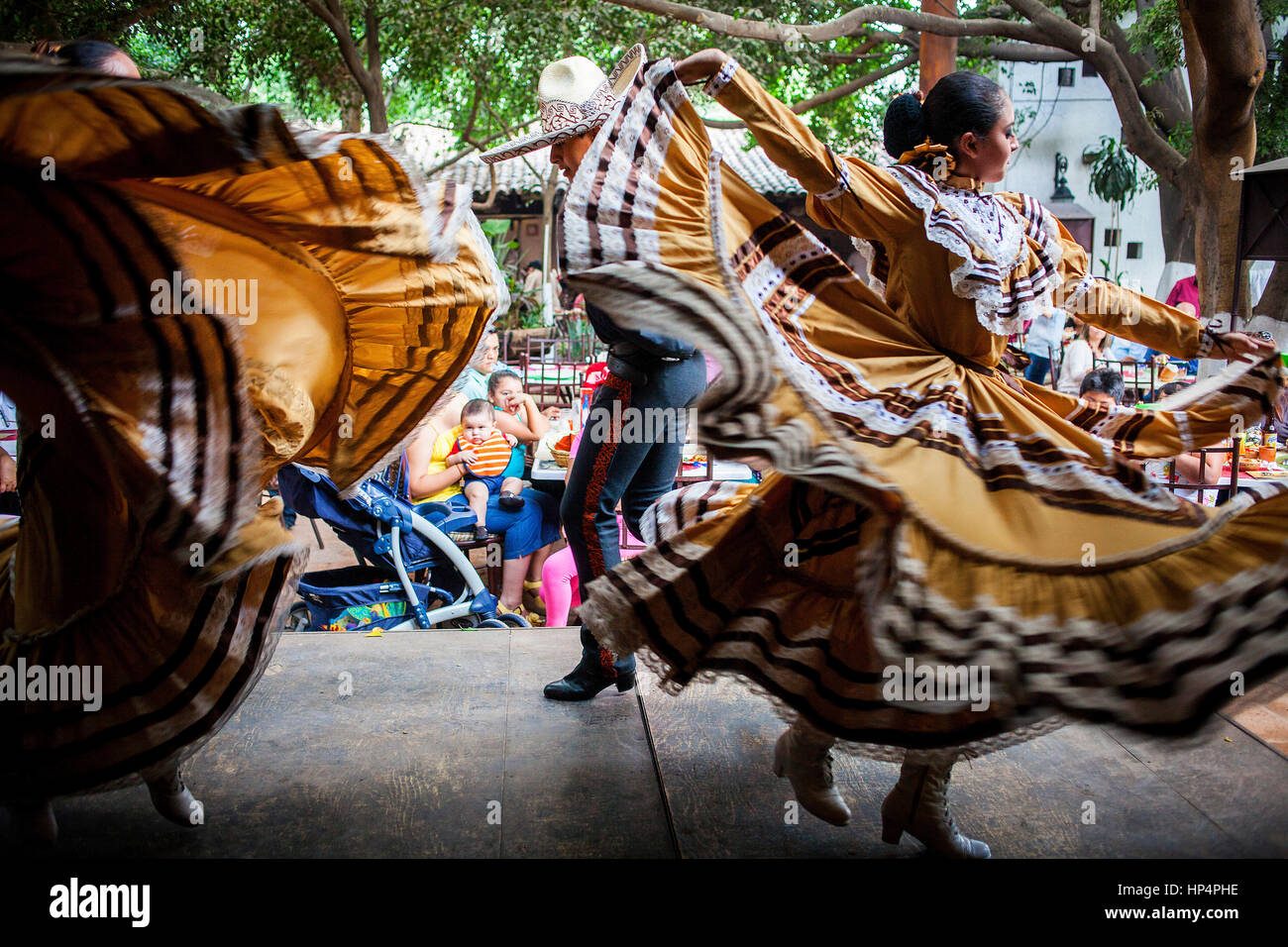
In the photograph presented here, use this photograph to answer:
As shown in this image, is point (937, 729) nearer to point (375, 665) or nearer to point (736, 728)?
point (736, 728)

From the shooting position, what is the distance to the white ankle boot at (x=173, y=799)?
2328 mm

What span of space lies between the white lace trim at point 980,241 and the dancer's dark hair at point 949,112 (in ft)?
0.46

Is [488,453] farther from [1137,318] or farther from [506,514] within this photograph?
[1137,318]

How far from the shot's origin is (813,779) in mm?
2367

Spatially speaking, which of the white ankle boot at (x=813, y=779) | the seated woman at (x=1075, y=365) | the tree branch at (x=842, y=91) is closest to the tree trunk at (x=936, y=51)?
the tree branch at (x=842, y=91)

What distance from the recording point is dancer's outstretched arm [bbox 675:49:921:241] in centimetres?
218

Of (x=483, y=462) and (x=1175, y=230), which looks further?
(x=1175, y=230)

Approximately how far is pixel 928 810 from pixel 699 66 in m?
1.71

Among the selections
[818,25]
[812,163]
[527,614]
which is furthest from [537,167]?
[812,163]

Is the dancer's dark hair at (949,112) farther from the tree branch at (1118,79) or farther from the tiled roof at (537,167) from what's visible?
the tiled roof at (537,167)

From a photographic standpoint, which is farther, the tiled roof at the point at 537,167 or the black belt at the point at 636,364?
the tiled roof at the point at 537,167

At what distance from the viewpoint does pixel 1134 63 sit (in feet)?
34.6

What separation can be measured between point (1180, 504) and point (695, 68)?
1366 millimetres
